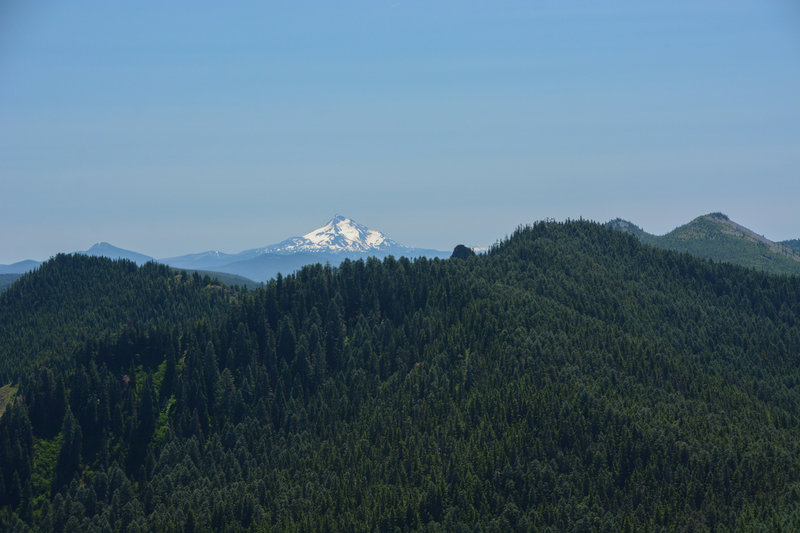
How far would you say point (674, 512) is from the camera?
553ft

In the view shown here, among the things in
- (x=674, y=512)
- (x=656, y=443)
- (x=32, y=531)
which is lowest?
(x=32, y=531)

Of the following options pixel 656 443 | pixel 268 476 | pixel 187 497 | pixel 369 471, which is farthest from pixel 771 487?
pixel 187 497

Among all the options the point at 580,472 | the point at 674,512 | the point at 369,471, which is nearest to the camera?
the point at 674,512

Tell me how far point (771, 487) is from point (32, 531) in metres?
211

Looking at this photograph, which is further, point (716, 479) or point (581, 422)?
point (581, 422)

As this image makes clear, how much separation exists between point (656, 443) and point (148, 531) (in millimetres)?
144327

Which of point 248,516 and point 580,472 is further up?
point 580,472

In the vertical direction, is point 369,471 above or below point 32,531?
above

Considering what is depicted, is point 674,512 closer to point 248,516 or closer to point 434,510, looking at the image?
point 434,510

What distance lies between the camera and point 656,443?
18662cm

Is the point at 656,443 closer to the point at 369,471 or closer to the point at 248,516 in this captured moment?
the point at 369,471

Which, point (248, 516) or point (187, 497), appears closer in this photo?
point (248, 516)

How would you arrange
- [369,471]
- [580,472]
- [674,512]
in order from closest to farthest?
[674,512]
[580,472]
[369,471]

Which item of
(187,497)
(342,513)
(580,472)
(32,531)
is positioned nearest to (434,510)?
(342,513)
